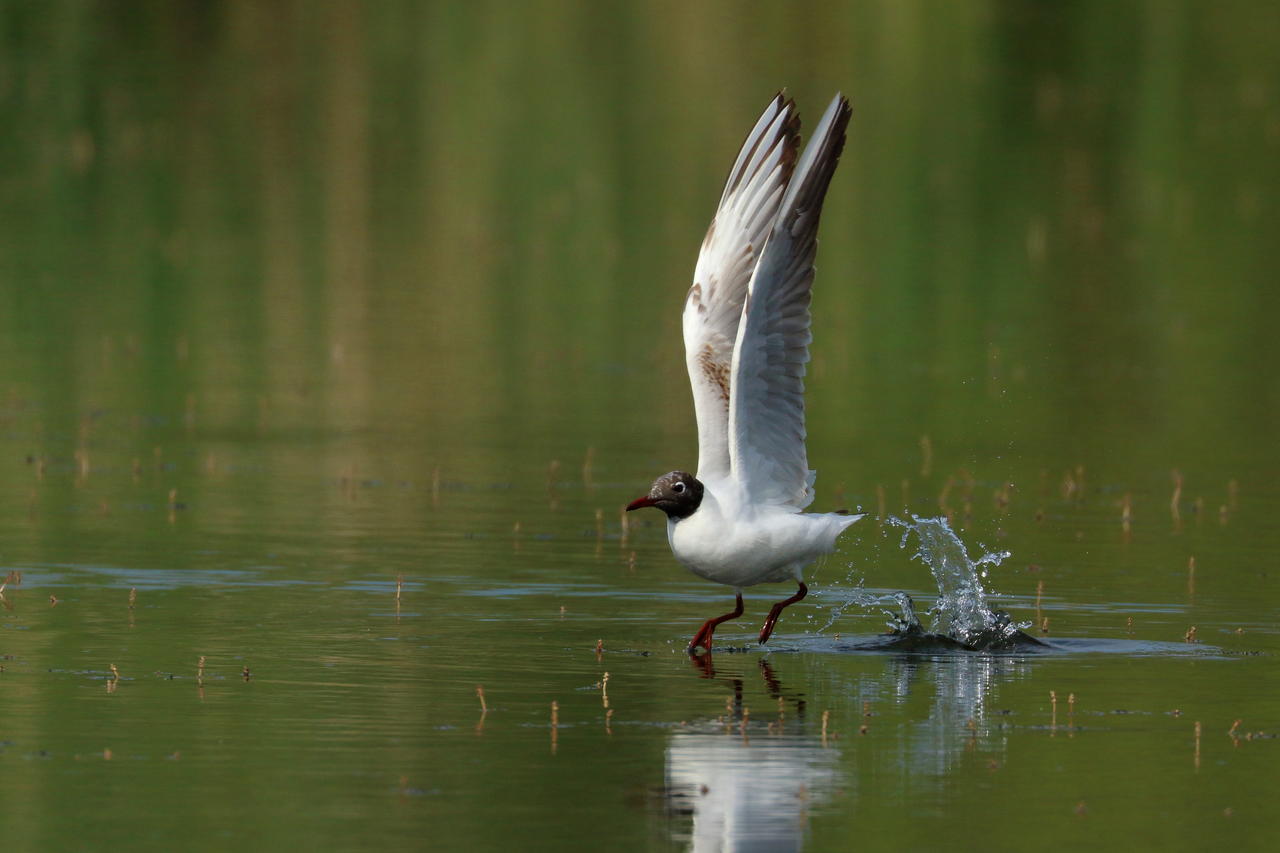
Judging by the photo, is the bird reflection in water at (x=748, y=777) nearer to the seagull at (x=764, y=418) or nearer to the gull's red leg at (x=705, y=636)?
the gull's red leg at (x=705, y=636)

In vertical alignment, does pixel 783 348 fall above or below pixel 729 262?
below

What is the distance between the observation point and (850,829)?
9211 mm

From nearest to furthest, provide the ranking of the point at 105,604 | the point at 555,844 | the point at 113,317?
the point at 555,844, the point at 105,604, the point at 113,317

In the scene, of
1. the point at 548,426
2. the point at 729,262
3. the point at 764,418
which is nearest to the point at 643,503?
the point at 764,418

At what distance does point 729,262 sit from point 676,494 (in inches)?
81.7

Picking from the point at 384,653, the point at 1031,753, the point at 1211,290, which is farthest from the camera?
the point at 1211,290

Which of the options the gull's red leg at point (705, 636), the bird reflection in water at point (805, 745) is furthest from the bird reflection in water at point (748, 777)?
the gull's red leg at point (705, 636)

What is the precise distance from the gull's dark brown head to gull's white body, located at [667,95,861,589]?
6 cm

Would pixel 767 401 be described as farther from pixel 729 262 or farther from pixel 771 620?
pixel 729 262

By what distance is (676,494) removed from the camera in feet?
41.8

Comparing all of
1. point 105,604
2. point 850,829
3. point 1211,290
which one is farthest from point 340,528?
point 1211,290

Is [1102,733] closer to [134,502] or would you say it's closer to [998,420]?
[134,502]

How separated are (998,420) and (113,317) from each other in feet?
32.6

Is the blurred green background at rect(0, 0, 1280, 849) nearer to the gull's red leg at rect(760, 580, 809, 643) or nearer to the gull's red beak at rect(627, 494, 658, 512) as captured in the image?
the gull's red leg at rect(760, 580, 809, 643)
